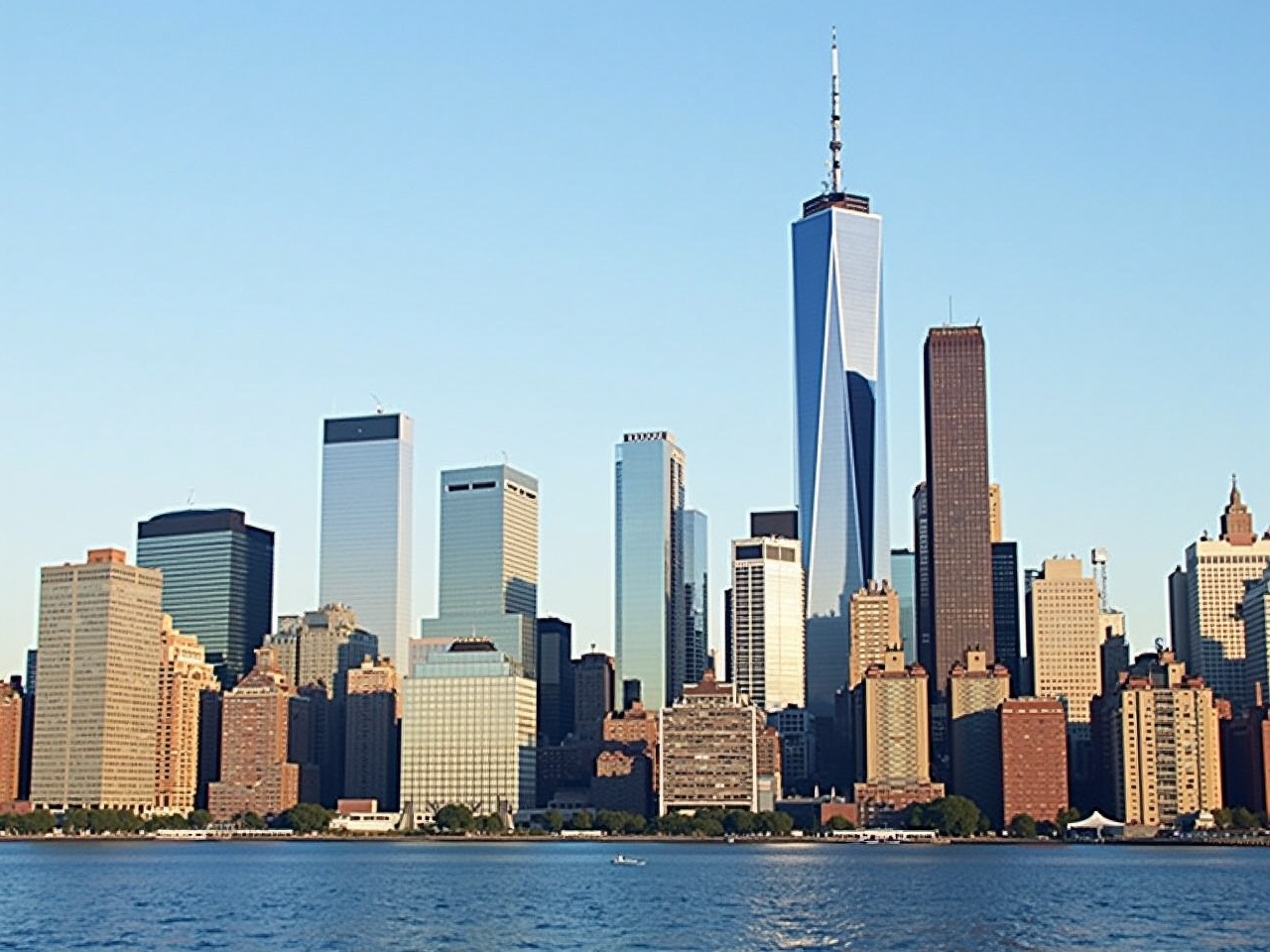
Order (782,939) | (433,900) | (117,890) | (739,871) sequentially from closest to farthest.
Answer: (782,939) < (433,900) < (117,890) < (739,871)

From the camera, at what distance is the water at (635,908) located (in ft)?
345

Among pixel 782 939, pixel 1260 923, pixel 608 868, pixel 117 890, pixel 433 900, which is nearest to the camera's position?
pixel 782 939

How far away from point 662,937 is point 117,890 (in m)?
58.9

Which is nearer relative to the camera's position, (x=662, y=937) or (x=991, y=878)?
(x=662, y=937)

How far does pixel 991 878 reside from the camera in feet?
543

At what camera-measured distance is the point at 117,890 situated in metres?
150

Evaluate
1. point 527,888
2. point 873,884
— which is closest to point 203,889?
point 527,888

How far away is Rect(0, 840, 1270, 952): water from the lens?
105062mm

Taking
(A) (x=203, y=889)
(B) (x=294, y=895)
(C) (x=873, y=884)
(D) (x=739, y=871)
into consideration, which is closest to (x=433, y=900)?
(B) (x=294, y=895)

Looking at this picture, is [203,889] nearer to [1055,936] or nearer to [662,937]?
[662,937]

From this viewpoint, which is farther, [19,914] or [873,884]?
[873,884]

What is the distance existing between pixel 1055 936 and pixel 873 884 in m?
48.1

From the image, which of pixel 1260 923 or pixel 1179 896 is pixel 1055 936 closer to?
pixel 1260 923

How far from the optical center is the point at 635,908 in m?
129
